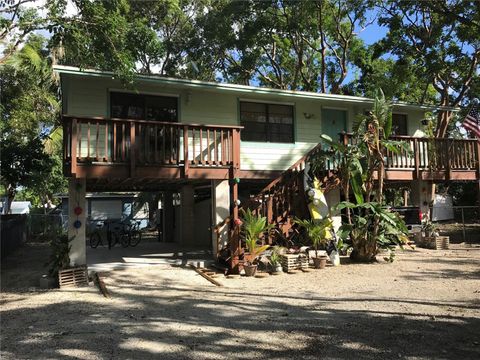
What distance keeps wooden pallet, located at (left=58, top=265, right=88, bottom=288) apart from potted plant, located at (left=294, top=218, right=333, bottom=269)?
16.7ft

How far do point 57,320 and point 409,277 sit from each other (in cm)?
673

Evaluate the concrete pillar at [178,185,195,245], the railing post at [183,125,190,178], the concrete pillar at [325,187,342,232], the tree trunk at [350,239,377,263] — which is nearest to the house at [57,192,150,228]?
the concrete pillar at [178,185,195,245]

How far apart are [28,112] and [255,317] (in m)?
18.8

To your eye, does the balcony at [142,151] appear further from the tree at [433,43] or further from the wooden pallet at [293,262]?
the tree at [433,43]

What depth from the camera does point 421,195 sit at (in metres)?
14.4

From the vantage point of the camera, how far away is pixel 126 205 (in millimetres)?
30969

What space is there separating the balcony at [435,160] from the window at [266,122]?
306cm

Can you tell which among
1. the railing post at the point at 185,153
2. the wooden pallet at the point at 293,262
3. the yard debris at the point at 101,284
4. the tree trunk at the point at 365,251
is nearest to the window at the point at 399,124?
the tree trunk at the point at 365,251

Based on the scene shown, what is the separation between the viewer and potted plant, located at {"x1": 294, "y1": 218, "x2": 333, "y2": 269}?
35.5ft

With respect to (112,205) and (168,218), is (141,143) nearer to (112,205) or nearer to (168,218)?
(168,218)

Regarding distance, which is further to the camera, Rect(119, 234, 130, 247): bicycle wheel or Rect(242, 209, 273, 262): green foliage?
Rect(119, 234, 130, 247): bicycle wheel

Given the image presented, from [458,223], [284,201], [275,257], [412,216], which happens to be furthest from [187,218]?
[458,223]

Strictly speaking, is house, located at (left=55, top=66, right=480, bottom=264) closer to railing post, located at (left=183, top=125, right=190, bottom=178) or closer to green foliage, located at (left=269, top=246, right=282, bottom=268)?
railing post, located at (left=183, top=125, right=190, bottom=178)

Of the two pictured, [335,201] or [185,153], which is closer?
[185,153]
